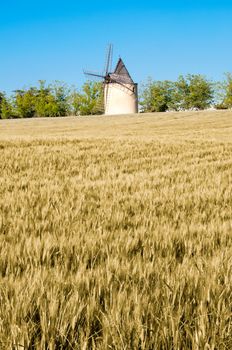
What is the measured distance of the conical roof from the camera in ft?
255

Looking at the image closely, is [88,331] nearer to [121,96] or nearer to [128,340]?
[128,340]

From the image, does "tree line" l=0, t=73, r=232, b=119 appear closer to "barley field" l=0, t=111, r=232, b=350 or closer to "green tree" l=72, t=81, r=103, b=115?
"green tree" l=72, t=81, r=103, b=115

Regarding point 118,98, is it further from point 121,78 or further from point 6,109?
point 6,109

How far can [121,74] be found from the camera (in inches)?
3142

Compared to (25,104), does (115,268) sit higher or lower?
lower

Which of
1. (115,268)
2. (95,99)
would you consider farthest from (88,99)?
(115,268)

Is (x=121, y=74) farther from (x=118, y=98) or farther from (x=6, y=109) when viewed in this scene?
(x=6, y=109)

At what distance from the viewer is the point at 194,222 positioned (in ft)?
10.8

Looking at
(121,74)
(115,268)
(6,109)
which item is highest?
(121,74)

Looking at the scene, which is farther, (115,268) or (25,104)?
(25,104)

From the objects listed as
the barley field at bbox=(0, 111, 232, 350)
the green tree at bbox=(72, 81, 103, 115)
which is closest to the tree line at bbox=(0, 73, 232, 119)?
the green tree at bbox=(72, 81, 103, 115)

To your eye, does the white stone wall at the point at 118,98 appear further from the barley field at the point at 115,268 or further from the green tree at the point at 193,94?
the barley field at the point at 115,268

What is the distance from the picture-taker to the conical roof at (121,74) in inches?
3061

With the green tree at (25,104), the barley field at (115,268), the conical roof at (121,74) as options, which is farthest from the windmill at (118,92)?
the barley field at (115,268)
